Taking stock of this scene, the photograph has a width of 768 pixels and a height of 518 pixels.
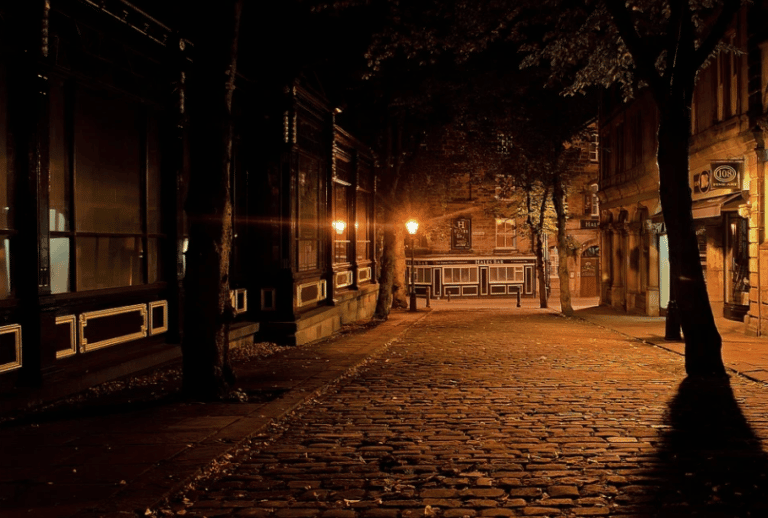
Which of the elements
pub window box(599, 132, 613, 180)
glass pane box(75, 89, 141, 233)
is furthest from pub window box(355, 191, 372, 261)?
glass pane box(75, 89, 141, 233)

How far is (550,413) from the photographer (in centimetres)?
845

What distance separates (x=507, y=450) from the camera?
22.2ft

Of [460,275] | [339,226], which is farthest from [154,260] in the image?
[460,275]

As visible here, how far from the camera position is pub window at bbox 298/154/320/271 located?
1684cm

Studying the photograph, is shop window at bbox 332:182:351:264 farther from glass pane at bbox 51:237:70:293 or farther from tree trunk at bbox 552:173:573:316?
glass pane at bbox 51:237:70:293

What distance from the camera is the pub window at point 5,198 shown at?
8547mm

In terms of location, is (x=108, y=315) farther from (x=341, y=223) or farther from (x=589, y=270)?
(x=589, y=270)

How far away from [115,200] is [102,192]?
299 mm

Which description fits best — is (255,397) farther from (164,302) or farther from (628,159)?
(628,159)

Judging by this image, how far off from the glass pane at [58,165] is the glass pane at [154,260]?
1984 millimetres

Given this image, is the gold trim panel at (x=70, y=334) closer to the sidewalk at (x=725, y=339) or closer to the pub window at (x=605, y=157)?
the sidewalk at (x=725, y=339)

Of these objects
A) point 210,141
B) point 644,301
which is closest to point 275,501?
point 210,141

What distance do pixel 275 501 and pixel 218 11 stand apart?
19.3ft

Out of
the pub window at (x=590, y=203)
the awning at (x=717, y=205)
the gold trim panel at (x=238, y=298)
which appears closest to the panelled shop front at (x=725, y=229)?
the awning at (x=717, y=205)
